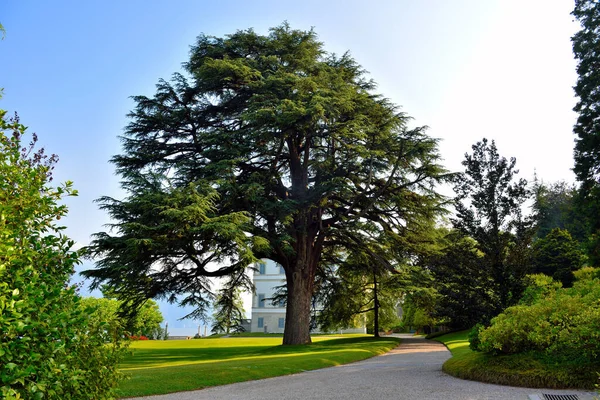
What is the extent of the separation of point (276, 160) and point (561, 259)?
1737 cm

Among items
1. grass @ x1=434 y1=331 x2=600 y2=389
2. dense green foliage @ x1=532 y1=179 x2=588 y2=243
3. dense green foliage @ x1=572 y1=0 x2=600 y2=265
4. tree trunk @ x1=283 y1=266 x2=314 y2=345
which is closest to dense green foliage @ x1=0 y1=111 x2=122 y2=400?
grass @ x1=434 y1=331 x2=600 y2=389

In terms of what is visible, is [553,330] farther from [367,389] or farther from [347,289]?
[347,289]

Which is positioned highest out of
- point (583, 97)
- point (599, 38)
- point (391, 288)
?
point (599, 38)

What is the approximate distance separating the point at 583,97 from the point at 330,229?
1494 cm

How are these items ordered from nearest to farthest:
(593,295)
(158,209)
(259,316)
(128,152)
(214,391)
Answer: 1. (214,391)
2. (593,295)
3. (158,209)
4. (128,152)
5. (259,316)

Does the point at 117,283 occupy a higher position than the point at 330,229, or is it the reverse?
the point at 330,229

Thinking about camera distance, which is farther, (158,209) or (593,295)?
(158,209)

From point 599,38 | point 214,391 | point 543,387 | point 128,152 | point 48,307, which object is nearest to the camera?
point 48,307

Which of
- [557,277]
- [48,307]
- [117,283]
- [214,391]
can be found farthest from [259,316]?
[48,307]

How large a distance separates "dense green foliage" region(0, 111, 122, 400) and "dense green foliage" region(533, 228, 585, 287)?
2581 cm

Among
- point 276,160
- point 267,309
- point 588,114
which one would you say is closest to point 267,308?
point 267,309

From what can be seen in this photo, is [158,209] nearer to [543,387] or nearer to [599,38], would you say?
[543,387]

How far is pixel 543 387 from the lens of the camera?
8.02 metres

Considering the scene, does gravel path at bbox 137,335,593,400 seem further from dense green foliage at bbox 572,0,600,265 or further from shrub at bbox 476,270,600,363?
dense green foliage at bbox 572,0,600,265
